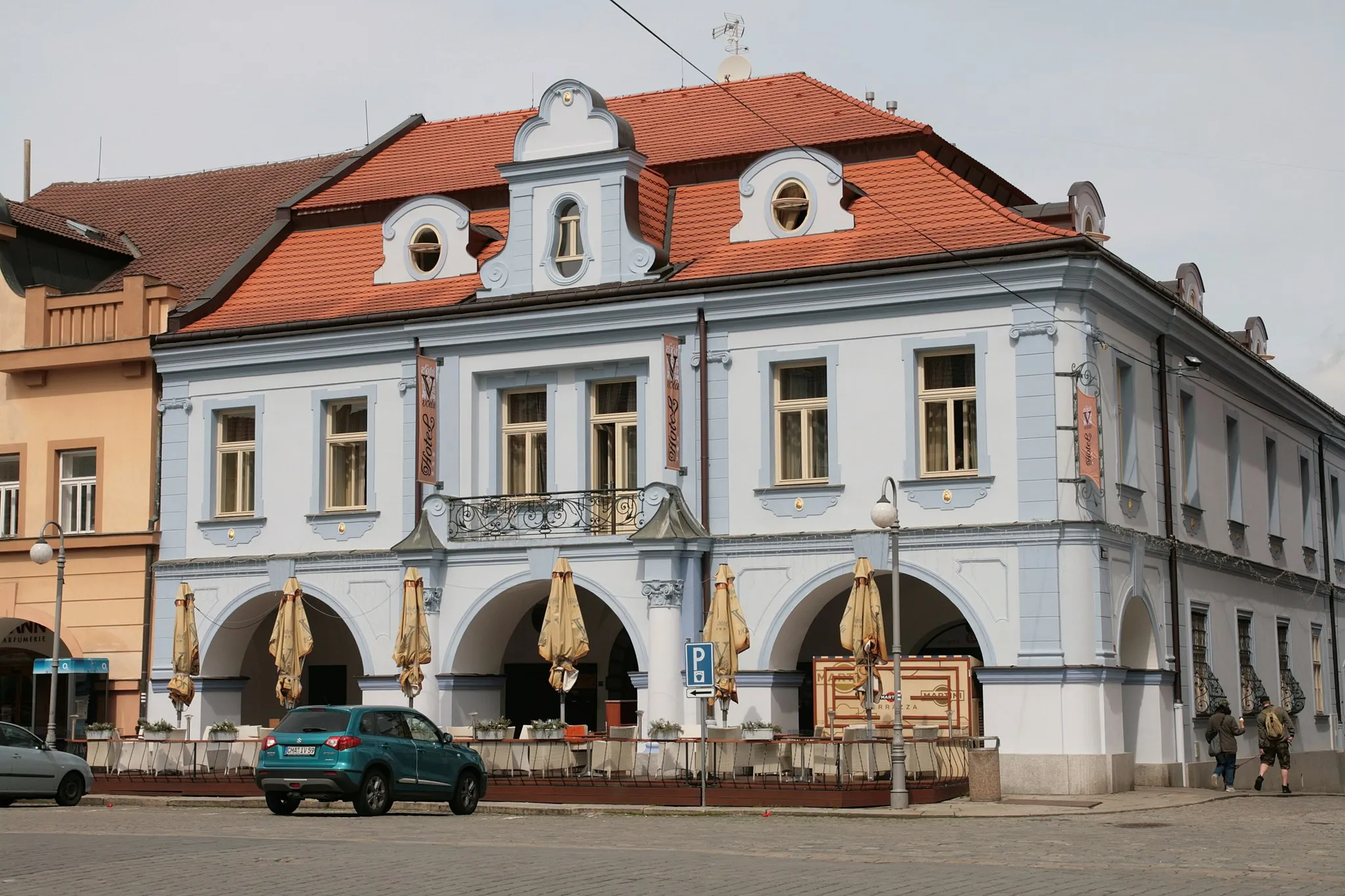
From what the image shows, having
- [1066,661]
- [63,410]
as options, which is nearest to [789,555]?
[1066,661]

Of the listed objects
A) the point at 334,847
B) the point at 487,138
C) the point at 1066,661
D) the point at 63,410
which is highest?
the point at 487,138

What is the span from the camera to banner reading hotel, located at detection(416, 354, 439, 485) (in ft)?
105

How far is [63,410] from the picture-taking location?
35.7 meters

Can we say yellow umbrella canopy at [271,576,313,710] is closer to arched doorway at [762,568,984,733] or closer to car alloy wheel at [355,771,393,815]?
car alloy wheel at [355,771,393,815]

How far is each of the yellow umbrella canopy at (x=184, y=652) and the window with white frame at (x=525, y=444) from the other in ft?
19.1

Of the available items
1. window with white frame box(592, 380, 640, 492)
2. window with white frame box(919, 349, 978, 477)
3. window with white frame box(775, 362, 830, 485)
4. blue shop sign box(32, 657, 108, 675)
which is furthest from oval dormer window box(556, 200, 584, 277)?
blue shop sign box(32, 657, 108, 675)

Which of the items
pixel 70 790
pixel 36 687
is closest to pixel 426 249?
pixel 70 790

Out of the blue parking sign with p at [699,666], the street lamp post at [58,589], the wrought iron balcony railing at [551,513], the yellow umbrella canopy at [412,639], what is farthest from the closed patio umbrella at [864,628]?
the street lamp post at [58,589]

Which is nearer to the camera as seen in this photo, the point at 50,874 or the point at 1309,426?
the point at 50,874

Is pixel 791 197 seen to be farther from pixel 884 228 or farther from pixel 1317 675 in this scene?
pixel 1317 675

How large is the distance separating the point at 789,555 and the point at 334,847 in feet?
42.0

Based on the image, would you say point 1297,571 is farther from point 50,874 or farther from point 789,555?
point 50,874

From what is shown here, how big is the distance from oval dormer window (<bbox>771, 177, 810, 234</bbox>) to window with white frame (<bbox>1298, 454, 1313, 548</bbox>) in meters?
15.5

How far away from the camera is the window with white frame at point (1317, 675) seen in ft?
131
